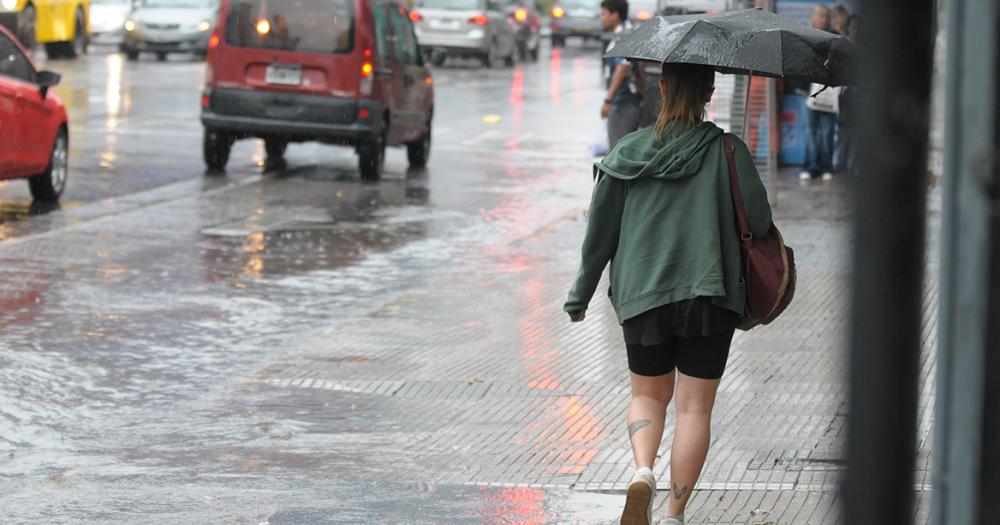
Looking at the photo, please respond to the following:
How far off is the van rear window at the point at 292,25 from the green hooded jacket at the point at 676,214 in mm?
11748

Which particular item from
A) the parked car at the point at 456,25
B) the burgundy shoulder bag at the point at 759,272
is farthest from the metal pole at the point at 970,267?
the parked car at the point at 456,25

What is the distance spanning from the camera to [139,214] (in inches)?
549

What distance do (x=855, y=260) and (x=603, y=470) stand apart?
4.78 m

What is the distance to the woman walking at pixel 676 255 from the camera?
16.9ft

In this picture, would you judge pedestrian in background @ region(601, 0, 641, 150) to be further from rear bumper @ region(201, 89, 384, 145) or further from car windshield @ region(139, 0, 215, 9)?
car windshield @ region(139, 0, 215, 9)

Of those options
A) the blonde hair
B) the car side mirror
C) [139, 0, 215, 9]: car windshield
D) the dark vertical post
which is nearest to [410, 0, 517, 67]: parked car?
[139, 0, 215, 9]: car windshield

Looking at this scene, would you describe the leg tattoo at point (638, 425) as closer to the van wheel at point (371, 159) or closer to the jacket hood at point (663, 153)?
the jacket hood at point (663, 153)

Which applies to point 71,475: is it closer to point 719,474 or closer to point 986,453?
point 719,474

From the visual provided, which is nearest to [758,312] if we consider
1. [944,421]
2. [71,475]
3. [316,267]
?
[71,475]

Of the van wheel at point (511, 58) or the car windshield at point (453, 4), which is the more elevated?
the car windshield at point (453, 4)

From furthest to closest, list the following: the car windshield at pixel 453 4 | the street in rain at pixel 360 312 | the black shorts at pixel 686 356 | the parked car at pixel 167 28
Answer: the car windshield at pixel 453 4 → the parked car at pixel 167 28 → the street in rain at pixel 360 312 → the black shorts at pixel 686 356

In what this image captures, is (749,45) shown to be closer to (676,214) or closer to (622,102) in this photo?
(676,214)

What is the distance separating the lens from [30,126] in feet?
45.5

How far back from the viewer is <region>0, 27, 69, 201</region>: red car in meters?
13.4
